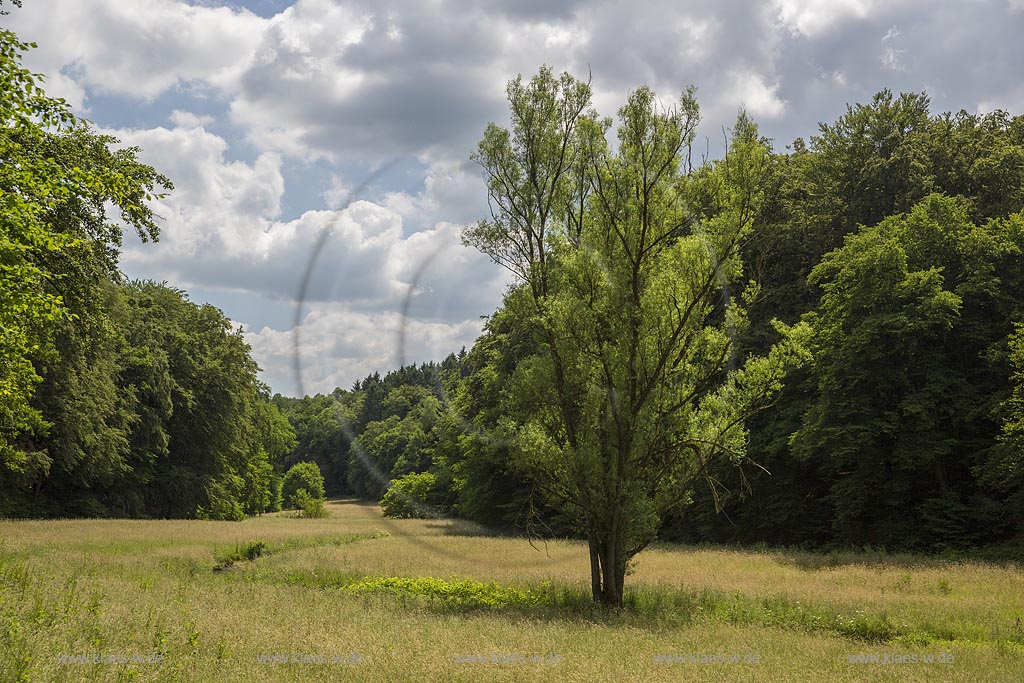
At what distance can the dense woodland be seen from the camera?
18.8 m

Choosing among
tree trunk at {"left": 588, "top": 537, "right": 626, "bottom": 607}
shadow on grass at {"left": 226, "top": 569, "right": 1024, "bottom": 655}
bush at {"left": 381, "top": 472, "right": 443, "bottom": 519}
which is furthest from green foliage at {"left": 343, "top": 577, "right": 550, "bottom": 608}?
bush at {"left": 381, "top": 472, "right": 443, "bottom": 519}

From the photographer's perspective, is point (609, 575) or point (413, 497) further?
point (413, 497)

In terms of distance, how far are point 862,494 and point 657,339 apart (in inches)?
850

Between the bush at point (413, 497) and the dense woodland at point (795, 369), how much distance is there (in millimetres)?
3407

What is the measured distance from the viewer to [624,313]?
17344mm

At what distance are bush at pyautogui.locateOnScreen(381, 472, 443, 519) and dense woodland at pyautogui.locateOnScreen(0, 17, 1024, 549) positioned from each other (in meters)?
3.41

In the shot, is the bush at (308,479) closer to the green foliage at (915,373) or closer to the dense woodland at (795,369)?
the dense woodland at (795,369)

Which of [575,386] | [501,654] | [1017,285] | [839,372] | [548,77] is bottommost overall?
[501,654]

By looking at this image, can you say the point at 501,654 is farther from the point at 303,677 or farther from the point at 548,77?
the point at 548,77

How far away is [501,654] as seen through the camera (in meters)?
10.3

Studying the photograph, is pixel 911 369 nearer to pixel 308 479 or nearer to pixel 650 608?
pixel 650 608

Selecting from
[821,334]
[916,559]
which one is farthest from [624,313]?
[821,334]

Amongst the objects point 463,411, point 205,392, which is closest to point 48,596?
point 463,411

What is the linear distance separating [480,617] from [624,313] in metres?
7.88
